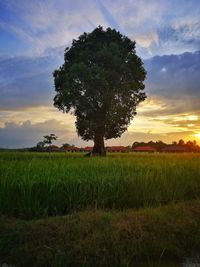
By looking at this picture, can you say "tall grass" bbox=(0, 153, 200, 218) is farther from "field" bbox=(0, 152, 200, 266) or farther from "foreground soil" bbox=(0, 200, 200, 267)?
"foreground soil" bbox=(0, 200, 200, 267)

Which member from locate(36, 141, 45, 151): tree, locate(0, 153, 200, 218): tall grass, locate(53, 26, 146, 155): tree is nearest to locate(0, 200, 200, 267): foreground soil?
locate(0, 153, 200, 218): tall grass

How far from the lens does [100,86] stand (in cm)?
3400

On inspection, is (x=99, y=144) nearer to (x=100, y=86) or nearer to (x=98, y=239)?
(x=100, y=86)

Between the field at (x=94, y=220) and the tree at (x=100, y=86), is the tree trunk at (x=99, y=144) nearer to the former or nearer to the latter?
the tree at (x=100, y=86)

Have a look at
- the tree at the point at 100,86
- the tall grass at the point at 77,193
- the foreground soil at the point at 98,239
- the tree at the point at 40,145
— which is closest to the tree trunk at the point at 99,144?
the tree at the point at 100,86

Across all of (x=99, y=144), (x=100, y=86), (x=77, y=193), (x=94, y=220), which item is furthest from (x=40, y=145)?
(x=94, y=220)

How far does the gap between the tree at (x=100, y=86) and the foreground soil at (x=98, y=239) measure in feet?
90.6

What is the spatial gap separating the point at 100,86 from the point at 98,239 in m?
29.1

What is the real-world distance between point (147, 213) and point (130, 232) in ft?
3.04

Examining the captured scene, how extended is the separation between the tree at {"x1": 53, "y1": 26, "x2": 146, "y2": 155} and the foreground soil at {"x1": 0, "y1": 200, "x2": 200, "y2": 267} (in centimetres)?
2760

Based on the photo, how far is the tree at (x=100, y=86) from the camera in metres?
34.0

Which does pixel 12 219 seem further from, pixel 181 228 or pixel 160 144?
pixel 160 144

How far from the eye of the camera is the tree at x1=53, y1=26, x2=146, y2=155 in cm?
3397

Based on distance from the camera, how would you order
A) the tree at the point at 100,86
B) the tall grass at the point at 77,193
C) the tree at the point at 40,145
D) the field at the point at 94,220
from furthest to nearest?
the tree at the point at 40,145, the tree at the point at 100,86, the tall grass at the point at 77,193, the field at the point at 94,220
